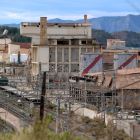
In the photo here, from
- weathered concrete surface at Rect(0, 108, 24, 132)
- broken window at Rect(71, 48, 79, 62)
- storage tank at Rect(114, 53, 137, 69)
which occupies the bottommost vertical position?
weathered concrete surface at Rect(0, 108, 24, 132)

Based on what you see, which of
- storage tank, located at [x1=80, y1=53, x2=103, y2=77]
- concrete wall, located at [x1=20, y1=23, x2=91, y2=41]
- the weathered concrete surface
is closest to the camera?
the weathered concrete surface

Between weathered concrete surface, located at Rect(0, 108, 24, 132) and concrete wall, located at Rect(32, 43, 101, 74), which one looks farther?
concrete wall, located at Rect(32, 43, 101, 74)

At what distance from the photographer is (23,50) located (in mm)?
62781

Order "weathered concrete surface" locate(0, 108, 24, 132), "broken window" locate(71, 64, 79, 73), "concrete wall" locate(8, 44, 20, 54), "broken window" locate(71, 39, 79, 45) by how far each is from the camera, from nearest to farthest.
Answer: "weathered concrete surface" locate(0, 108, 24, 132) < "broken window" locate(71, 64, 79, 73) < "broken window" locate(71, 39, 79, 45) < "concrete wall" locate(8, 44, 20, 54)

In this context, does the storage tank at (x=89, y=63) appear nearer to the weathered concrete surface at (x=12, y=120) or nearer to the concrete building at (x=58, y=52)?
the weathered concrete surface at (x=12, y=120)

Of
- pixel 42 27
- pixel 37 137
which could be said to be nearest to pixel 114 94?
pixel 37 137

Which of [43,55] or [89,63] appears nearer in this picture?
[89,63]

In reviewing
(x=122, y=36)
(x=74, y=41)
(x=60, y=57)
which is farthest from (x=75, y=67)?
(x=122, y=36)

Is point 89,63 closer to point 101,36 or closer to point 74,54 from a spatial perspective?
point 74,54

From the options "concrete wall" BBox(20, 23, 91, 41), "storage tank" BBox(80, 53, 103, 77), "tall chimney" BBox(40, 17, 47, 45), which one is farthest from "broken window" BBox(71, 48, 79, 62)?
"storage tank" BBox(80, 53, 103, 77)

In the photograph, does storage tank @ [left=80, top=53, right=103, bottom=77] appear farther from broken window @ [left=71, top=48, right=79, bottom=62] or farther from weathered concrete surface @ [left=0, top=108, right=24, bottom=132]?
broken window @ [left=71, top=48, right=79, bottom=62]

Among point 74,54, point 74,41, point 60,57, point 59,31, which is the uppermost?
point 59,31

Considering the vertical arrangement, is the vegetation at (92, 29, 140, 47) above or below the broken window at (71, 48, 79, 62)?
above

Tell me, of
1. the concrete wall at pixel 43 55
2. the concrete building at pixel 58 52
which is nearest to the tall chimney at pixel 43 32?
the concrete building at pixel 58 52
